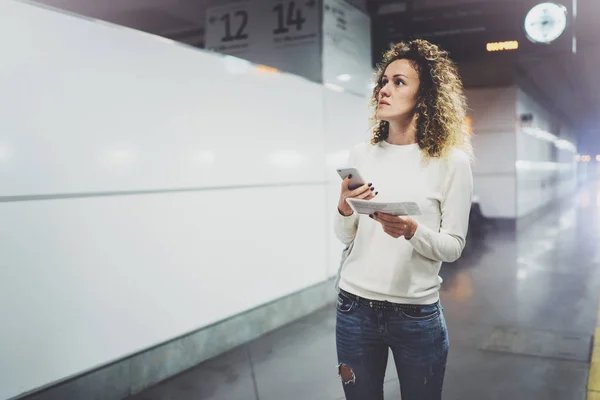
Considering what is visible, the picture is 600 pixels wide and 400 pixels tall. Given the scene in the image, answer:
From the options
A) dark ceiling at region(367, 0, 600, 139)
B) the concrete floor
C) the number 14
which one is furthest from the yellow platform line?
the number 14

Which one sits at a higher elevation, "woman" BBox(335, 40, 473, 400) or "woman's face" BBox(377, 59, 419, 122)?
"woman's face" BBox(377, 59, 419, 122)

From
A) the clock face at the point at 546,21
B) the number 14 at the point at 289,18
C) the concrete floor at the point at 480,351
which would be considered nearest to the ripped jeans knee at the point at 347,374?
the concrete floor at the point at 480,351

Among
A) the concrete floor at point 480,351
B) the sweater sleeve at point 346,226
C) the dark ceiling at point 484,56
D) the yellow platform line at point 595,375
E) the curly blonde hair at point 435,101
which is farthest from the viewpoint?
the dark ceiling at point 484,56

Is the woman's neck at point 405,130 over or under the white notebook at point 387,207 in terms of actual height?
over

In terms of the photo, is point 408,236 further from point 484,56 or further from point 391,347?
point 484,56

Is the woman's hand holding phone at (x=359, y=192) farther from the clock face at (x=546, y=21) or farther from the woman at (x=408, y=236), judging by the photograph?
the clock face at (x=546, y=21)

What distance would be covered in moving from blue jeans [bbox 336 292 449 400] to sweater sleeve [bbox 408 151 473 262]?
8.7 inches

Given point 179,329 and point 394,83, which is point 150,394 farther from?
point 394,83

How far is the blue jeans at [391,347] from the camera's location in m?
1.68

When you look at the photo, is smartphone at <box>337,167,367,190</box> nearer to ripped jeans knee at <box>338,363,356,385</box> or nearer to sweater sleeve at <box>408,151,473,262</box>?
sweater sleeve at <box>408,151,473,262</box>

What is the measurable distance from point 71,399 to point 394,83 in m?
2.66

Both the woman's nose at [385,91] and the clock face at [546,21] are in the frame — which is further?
the clock face at [546,21]

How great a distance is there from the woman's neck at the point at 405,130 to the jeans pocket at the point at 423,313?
59 centimetres

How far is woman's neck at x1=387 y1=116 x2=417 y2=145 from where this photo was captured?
1.80 meters
